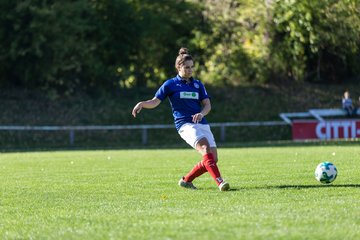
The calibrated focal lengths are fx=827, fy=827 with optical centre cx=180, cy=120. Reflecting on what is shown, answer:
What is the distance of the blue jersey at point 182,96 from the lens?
1279 centimetres

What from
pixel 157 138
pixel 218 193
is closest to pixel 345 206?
pixel 218 193

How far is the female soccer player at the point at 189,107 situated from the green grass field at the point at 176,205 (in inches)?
21.0

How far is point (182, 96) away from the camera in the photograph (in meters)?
12.8

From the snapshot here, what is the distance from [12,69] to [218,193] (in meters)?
28.3

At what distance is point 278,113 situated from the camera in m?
39.5

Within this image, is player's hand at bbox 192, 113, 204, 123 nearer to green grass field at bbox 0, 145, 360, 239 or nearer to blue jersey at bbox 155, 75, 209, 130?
blue jersey at bbox 155, 75, 209, 130

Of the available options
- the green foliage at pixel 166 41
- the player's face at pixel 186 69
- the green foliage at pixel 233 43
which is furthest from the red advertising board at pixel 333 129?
the player's face at pixel 186 69

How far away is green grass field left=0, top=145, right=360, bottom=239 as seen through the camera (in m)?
7.91

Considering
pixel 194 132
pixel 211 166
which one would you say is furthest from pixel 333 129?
pixel 211 166

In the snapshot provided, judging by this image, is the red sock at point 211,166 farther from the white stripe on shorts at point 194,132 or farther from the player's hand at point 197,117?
the player's hand at point 197,117

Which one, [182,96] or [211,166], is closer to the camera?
[211,166]

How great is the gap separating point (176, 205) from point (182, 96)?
9.63ft

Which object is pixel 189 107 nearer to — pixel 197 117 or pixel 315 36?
pixel 197 117

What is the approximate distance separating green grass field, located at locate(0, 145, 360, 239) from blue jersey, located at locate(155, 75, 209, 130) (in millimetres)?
1145
